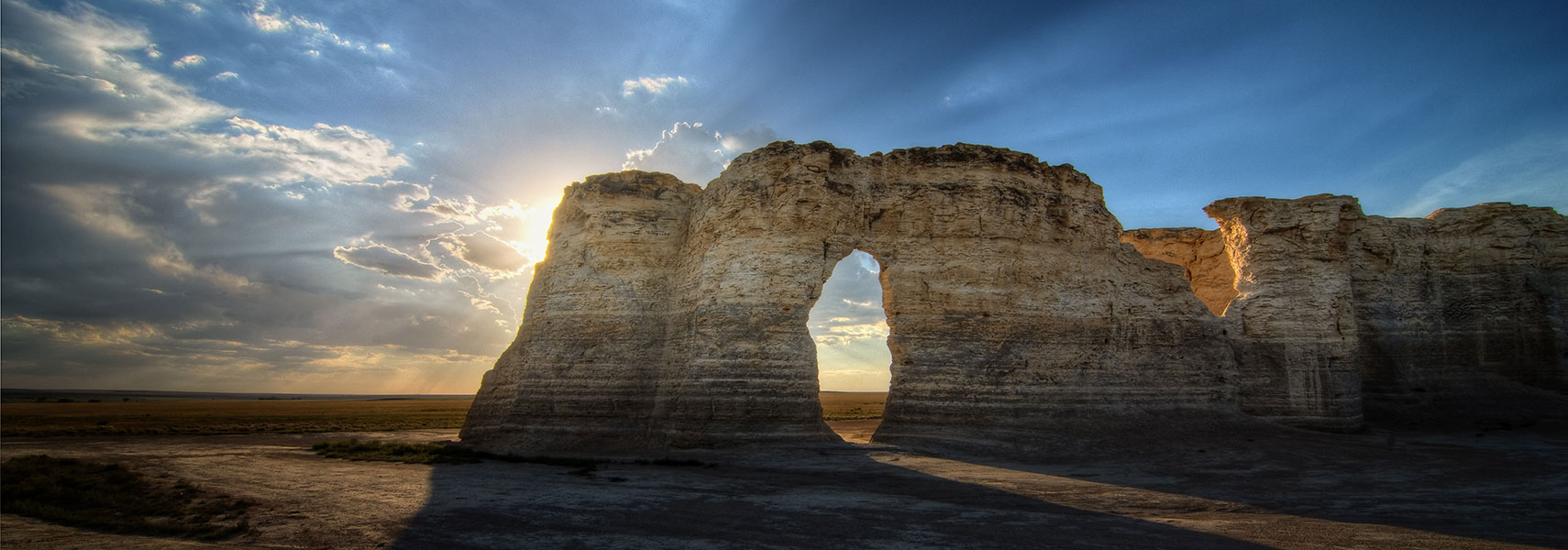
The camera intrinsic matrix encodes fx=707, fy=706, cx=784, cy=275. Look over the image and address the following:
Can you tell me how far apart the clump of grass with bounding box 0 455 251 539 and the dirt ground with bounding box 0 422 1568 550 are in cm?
33

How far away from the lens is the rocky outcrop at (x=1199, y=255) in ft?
82.2

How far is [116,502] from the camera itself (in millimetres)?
9469

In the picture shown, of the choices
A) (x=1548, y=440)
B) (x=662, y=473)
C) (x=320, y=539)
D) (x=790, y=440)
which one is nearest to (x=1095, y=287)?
(x=790, y=440)

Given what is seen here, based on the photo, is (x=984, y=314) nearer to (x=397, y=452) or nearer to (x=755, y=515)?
(x=755, y=515)

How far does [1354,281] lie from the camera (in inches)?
859

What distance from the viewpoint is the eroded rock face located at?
16.1 metres

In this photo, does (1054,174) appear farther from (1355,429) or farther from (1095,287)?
(1355,429)

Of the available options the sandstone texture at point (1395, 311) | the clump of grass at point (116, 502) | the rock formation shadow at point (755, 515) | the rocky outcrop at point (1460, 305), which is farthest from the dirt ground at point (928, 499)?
the rocky outcrop at point (1460, 305)

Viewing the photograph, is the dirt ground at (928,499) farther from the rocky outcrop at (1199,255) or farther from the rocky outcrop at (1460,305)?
the rocky outcrop at (1199,255)

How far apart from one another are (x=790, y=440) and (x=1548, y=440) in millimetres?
17583

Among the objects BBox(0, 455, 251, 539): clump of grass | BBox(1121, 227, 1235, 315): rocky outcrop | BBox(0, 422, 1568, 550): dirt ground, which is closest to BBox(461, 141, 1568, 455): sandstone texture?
BBox(0, 422, 1568, 550): dirt ground

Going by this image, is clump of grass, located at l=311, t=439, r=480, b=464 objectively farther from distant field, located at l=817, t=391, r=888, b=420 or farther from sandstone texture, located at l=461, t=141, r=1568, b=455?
distant field, located at l=817, t=391, r=888, b=420

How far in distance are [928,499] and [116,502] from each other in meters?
10.9

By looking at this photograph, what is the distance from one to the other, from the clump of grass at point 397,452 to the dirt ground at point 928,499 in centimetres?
83
